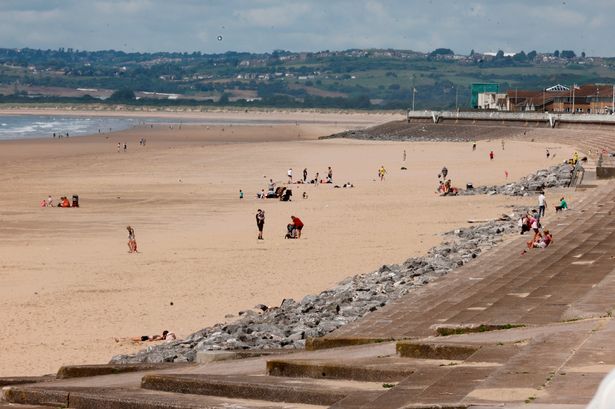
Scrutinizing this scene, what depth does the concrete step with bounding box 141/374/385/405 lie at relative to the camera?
10781 mm

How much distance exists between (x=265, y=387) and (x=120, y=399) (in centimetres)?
124

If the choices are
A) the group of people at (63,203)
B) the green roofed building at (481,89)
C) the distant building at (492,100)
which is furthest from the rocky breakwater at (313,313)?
the green roofed building at (481,89)

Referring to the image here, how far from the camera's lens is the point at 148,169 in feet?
233

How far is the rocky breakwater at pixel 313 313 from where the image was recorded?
17.4 meters

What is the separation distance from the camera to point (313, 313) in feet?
65.2

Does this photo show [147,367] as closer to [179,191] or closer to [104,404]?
[104,404]

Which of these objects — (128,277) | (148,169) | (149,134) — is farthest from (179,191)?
(149,134)

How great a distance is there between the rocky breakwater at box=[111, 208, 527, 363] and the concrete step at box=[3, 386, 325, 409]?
460 centimetres

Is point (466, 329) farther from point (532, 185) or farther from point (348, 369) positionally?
point (532, 185)

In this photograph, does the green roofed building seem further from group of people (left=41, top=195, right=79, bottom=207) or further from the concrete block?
the concrete block

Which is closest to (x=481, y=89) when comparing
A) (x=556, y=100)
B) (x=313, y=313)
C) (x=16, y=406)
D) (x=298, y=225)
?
(x=556, y=100)

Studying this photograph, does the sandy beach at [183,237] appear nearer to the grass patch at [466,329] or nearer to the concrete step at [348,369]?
the grass patch at [466,329]

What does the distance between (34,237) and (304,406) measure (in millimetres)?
26970

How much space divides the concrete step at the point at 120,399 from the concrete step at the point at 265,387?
8cm
